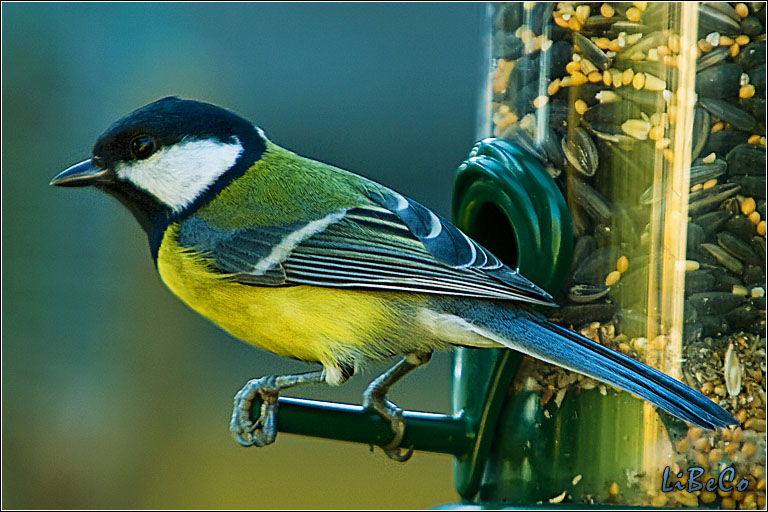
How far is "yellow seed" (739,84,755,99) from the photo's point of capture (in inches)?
115

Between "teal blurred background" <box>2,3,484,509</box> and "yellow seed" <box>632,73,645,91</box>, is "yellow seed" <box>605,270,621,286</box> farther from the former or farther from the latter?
"teal blurred background" <box>2,3,484,509</box>

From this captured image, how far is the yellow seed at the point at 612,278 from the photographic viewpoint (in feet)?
9.50

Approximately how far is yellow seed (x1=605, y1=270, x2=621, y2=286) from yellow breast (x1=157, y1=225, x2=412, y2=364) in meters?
0.58

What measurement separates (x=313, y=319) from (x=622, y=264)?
0.80 metres

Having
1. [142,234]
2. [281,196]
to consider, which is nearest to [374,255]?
[281,196]

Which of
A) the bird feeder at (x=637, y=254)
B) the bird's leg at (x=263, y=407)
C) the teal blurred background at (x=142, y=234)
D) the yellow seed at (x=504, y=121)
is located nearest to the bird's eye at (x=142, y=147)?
the bird's leg at (x=263, y=407)

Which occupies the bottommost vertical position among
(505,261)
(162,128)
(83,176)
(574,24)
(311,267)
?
(311,267)

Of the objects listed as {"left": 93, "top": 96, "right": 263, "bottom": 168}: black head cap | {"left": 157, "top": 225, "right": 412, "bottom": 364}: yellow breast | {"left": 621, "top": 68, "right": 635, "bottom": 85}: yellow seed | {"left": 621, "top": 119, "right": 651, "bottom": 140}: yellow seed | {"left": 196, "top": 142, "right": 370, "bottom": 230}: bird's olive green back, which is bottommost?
{"left": 157, "top": 225, "right": 412, "bottom": 364}: yellow breast

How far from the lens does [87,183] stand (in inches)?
115

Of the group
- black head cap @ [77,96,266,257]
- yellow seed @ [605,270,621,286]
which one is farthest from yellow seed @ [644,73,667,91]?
black head cap @ [77,96,266,257]

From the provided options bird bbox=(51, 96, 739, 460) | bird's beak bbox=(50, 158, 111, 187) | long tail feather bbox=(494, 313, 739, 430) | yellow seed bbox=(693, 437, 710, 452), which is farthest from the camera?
bird's beak bbox=(50, 158, 111, 187)

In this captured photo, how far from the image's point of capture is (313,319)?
2.65 m

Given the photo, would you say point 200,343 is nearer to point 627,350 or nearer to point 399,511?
point 399,511

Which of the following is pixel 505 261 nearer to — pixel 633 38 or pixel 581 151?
pixel 581 151
